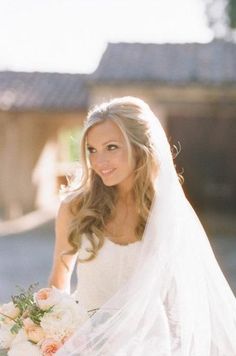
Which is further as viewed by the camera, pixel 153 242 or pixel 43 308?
pixel 153 242

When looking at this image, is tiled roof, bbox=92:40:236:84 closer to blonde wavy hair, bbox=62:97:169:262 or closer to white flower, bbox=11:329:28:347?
blonde wavy hair, bbox=62:97:169:262

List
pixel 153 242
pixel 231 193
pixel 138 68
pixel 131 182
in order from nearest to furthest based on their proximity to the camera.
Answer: pixel 153 242 < pixel 131 182 < pixel 138 68 < pixel 231 193

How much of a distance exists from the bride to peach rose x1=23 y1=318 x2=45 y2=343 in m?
0.25

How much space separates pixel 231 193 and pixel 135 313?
673 inches

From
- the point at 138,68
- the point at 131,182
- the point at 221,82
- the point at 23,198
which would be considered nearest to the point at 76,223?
the point at 131,182

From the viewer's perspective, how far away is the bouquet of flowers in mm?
2592

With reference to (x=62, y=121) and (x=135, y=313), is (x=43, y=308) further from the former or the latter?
(x=62, y=121)

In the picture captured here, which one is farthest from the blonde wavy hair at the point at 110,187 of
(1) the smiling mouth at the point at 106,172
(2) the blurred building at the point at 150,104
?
(2) the blurred building at the point at 150,104

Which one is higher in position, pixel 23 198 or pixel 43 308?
pixel 23 198

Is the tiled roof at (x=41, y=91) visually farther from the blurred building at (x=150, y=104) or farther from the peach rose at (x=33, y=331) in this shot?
the peach rose at (x=33, y=331)

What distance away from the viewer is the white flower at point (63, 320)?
8.50 feet

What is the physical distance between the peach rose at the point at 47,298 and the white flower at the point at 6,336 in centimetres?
15

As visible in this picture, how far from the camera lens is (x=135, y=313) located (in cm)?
279

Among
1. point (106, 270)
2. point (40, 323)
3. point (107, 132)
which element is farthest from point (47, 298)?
point (107, 132)
